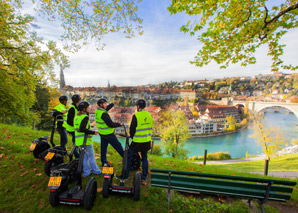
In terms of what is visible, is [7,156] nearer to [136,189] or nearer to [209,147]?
[136,189]

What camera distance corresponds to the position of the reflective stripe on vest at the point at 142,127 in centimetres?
286

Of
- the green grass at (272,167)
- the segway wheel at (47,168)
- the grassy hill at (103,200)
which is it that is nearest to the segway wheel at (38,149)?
the grassy hill at (103,200)

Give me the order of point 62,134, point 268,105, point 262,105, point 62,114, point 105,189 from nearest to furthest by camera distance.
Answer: point 105,189 < point 62,114 < point 62,134 < point 268,105 < point 262,105

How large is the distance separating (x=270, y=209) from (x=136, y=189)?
7.96 ft

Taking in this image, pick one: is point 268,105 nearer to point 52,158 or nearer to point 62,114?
point 62,114

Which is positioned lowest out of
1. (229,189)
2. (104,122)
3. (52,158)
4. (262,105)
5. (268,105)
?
(262,105)

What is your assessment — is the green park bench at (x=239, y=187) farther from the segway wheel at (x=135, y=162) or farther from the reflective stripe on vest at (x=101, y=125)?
the reflective stripe on vest at (x=101, y=125)

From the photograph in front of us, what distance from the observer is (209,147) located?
3991 cm

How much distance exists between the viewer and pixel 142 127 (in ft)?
9.50

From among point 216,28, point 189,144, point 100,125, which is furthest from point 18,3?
point 189,144

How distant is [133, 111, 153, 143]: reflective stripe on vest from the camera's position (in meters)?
2.86

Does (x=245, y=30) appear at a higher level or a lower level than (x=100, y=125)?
higher

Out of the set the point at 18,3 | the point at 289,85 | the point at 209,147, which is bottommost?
the point at 209,147

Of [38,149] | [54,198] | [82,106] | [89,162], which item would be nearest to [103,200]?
[54,198]
